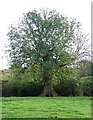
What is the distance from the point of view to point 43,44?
→ 24.0 metres

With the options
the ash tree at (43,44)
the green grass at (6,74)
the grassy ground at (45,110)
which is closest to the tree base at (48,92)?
the ash tree at (43,44)

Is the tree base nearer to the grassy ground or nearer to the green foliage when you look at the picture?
the green foliage

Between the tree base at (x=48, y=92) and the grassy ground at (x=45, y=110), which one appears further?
the tree base at (x=48, y=92)

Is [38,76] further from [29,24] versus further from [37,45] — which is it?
[29,24]

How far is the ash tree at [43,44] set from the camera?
2392cm

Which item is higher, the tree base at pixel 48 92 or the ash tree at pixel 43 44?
the ash tree at pixel 43 44

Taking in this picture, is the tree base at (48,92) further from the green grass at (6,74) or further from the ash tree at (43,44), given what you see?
the green grass at (6,74)

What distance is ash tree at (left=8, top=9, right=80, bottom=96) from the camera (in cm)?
2392

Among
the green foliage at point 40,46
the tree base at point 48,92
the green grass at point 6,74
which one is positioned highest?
the green foliage at point 40,46

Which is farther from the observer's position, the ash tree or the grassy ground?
the ash tree

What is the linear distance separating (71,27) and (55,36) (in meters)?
1.87

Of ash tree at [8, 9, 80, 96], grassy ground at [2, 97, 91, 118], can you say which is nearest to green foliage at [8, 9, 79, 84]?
ash tree at [8, 9, 80, 96]

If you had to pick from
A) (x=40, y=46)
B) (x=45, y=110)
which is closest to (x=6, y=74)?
(x=40, y=46)

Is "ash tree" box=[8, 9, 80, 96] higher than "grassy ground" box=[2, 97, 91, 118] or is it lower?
higher
